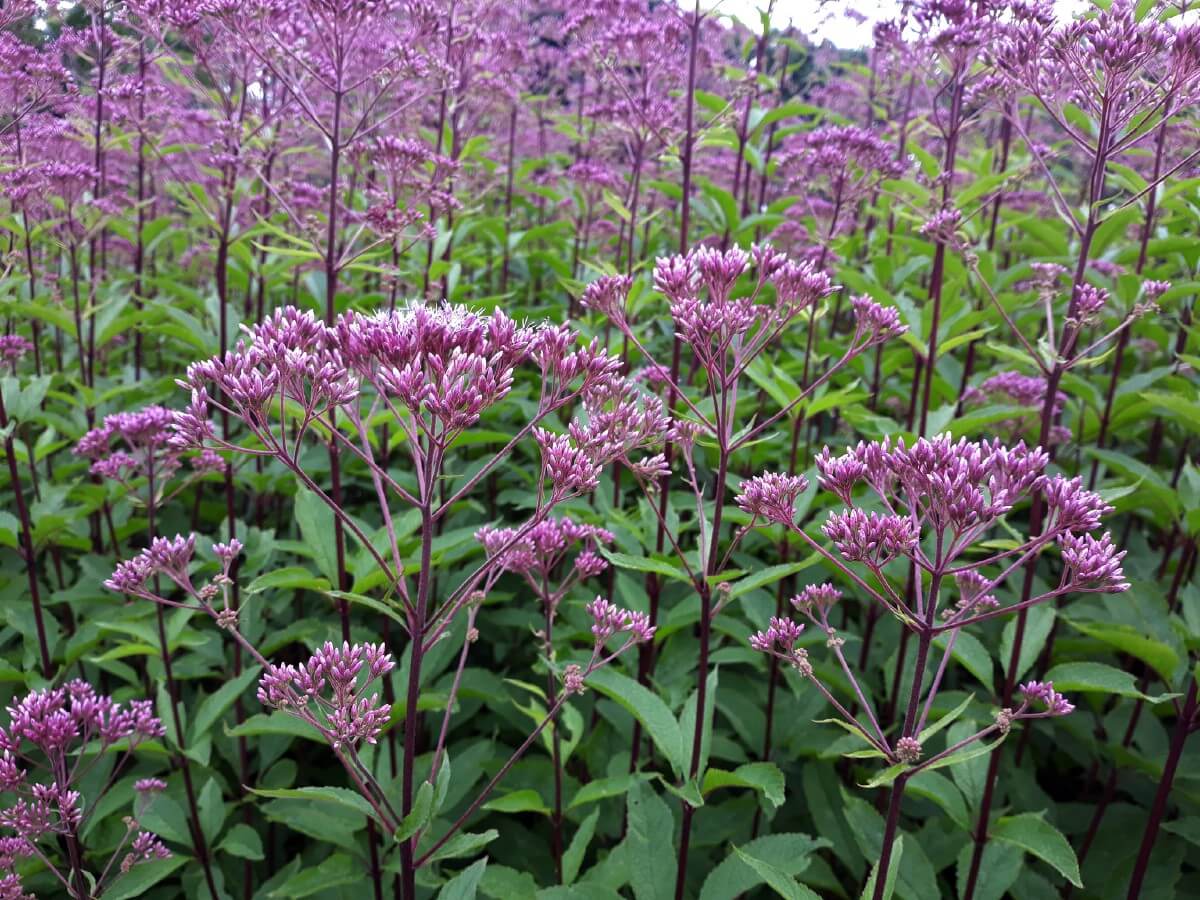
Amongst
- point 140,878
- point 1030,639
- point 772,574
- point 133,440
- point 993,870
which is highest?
point 772,574

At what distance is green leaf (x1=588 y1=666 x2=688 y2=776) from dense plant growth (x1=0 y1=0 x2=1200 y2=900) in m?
0.02

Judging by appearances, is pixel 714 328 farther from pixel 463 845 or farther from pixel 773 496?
pixel 463 845

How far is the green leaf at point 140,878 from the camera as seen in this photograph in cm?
288

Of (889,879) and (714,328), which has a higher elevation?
(714,328)

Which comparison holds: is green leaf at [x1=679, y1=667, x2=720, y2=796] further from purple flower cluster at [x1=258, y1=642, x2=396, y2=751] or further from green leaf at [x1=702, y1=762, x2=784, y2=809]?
purple flower cluster at [x1=258, y1=642, x2=396, y2=751]

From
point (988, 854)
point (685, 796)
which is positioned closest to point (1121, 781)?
point (988, 854)

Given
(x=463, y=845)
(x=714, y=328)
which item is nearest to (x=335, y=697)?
(x=463, y=845)

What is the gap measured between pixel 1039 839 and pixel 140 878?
3202 mm

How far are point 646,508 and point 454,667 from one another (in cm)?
169

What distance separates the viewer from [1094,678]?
2.89m

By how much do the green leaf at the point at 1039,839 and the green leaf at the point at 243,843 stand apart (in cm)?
286

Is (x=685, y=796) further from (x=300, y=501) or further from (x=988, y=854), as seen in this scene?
(x=300, y=501)

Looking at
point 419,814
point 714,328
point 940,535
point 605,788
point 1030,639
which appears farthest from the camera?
point 1030,639

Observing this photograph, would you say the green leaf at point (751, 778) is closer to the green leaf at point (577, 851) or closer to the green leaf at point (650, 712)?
the green leaf at point (650, 712)
